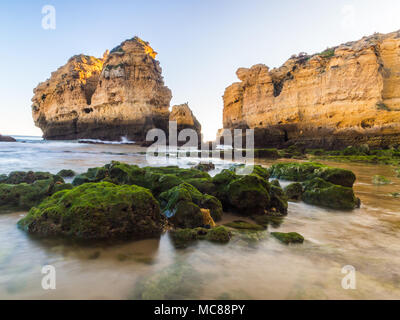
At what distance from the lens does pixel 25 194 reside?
4.29m

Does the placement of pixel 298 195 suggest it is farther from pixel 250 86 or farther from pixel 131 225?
pixel 250 86

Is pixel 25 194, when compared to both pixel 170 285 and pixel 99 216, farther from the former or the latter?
pixel 170 285

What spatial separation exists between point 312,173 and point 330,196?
6.90 ft

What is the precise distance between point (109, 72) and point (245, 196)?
128 ft

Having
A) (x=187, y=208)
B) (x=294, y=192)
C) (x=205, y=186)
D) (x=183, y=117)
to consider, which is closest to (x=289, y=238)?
(x=187, y=208)

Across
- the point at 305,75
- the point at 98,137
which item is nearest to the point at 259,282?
the point at 305,75

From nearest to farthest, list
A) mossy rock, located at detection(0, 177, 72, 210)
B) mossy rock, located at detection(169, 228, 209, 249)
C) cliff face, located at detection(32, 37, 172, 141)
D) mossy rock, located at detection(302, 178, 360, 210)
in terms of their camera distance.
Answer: mossy rock, located at detection(169, 228, 209, 249) < mossy rock, located at detection(0, 177, 72, 210) < mossy rock, located at detection(302, 178, 360, 210) < cliff face, located at detection(32, 37, 172, 141)

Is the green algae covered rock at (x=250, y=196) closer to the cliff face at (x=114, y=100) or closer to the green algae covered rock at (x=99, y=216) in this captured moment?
the green algae covered rock at (x=99, y=216)

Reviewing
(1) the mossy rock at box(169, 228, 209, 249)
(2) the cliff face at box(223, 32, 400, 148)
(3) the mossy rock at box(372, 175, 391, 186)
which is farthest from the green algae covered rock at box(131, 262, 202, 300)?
(2) the cliff face at box(223, 32, 400, 148)

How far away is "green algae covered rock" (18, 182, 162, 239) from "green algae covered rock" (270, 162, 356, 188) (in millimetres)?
4507

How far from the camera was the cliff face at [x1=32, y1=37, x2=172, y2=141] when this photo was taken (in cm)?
3606

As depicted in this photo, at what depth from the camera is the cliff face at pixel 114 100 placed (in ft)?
118

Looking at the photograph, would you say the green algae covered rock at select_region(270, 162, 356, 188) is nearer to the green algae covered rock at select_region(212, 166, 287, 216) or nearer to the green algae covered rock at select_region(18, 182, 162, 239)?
the green algae covered rock at select_region(212, 166, 287, 216)

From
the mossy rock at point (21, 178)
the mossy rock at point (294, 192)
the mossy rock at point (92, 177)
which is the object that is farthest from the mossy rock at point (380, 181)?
the mossy rock at point (21, 178)
